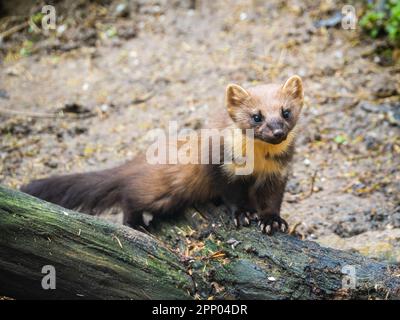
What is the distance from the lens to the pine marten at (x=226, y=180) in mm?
4910

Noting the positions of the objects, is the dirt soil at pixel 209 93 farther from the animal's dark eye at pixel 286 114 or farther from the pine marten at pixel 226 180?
the animal's dark eye at pixel 286 114

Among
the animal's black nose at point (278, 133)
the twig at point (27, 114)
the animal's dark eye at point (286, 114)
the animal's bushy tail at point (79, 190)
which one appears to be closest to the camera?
the animal's black nose at point (278, 133)

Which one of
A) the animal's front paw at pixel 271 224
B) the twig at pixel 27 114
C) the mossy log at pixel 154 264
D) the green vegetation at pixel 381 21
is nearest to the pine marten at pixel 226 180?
the animal's front paw at pixel 271 224

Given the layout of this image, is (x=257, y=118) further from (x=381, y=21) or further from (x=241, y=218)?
(x=381, y=21)

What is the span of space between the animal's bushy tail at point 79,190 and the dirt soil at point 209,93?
1.29 meters

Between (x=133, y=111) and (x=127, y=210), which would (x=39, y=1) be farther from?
(x=127, y=210)

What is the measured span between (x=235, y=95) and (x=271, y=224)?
1.12 meters

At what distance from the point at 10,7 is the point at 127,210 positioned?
541 centimetres

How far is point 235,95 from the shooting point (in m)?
5.11

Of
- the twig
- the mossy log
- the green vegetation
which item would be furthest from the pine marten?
the green vegetation

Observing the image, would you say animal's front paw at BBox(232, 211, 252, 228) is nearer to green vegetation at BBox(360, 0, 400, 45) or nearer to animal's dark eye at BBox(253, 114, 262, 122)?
animal's dark eye at BBox(253, 114, 262, 122)

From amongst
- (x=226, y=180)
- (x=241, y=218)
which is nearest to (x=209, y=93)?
(x=226, y=180)

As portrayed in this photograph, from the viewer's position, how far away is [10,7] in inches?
375
